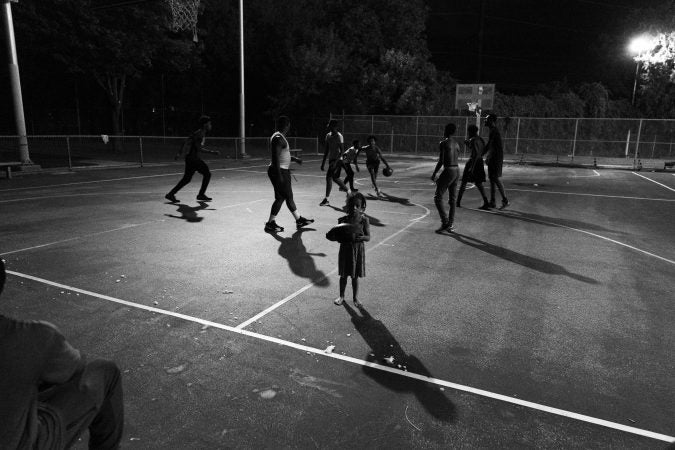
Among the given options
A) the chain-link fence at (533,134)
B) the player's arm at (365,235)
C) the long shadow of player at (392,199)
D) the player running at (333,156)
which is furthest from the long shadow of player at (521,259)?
the chain-link fence at (533,134)

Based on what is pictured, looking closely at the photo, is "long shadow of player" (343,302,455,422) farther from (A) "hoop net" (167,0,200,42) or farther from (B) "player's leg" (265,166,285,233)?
(A) "hoop net" (167,0,200,42)

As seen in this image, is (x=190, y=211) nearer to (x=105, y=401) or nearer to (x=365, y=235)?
(x=365, y=235)

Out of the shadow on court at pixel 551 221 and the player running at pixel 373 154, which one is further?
the player running at pixel 373 154

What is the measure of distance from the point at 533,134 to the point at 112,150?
27836mm

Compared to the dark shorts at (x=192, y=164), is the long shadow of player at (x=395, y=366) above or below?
below

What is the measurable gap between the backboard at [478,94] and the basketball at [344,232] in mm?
27024

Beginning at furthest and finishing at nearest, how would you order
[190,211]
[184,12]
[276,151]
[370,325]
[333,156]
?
[184,12] → [333,156] → [190,211] → [276,151] → [370,325]

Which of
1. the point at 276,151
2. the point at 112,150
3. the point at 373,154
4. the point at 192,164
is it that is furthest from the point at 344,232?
the point at 112,150

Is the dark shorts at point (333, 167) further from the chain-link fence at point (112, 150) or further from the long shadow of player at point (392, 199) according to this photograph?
the chain-link fence at point (112, 150)

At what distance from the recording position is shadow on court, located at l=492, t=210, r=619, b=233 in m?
10.1

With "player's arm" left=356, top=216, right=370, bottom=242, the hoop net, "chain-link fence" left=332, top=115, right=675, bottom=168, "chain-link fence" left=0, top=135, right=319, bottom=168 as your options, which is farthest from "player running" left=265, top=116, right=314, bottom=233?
"chain-link fence" left=332, top=115, right=675, bottom=168

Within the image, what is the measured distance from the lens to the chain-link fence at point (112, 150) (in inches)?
877

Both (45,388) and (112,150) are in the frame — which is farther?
(112,150)

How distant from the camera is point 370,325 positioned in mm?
5000
